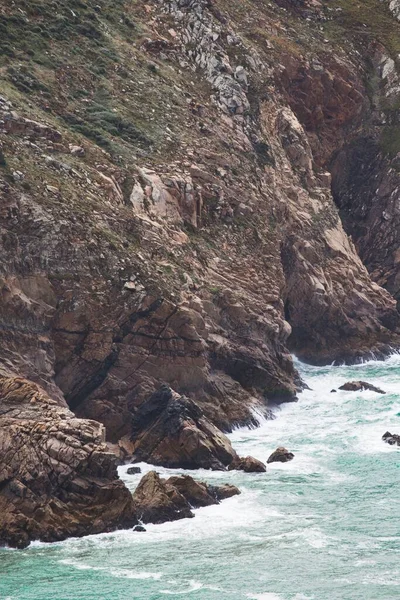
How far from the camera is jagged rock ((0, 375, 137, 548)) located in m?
49.7

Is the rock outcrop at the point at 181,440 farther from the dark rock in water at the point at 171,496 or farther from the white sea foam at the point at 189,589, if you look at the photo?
the white sea foam at the point at 189,589

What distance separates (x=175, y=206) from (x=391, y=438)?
77.4 ft

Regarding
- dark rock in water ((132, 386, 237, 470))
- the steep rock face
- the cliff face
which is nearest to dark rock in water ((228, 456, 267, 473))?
dark rock in water ((132, 386, 237, 470))

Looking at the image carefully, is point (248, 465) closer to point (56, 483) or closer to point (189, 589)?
point (56, 483)

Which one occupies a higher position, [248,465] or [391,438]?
[391,438]

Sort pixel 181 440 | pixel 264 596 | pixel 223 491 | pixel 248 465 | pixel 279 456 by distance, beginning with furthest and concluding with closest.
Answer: pixel 279 456 < pixel 181 440 < pixel 248 465 < pixel 223 491 < pixel 264 596

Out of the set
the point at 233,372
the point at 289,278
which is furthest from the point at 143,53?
the point at 233,372

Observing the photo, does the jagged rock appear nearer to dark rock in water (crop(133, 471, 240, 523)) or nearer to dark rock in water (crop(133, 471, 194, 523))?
dark rock in water (crop(133, 471, 194, 523))

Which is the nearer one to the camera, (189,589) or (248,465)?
(189,589)

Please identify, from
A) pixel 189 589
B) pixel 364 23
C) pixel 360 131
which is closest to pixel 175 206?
pixel 189 589

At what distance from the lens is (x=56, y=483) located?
5084cm

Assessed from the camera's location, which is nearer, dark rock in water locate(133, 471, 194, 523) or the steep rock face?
dark rock in water locate(133, 471, 194, 523)

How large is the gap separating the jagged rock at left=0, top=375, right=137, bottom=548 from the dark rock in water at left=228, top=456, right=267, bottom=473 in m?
10.4

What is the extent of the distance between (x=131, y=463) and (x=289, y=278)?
33.0 metres
